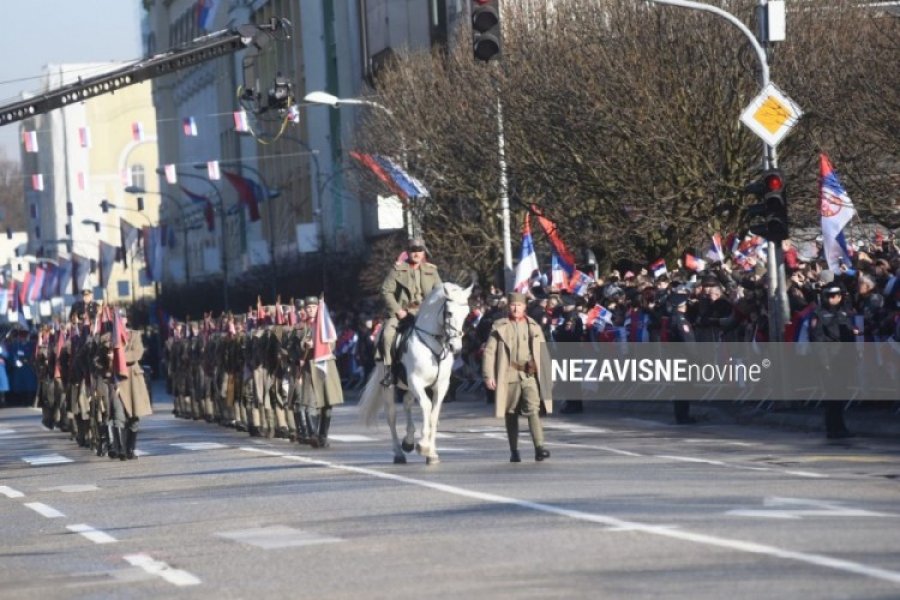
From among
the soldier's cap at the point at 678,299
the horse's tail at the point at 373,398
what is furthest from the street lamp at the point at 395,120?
the horse's tail at the point at 373,398

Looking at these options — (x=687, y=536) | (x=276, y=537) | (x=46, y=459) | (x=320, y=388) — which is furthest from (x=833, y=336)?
(x=687, y=536)

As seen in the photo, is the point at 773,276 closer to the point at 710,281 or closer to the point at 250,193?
the point at 710,281

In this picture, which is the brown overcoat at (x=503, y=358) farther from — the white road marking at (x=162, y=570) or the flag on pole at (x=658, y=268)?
the flag on pole at (x=658, y=268)

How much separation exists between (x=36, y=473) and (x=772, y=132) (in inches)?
399

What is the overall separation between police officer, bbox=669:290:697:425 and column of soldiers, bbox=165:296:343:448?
15.4 feet

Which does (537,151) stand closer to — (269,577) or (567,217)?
(567,217)

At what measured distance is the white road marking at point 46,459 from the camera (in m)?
28.5

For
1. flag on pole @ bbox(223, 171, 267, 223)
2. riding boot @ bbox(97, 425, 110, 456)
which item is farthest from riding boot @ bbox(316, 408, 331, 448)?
flag on pole @ bbox(223, 171, 267, 223)

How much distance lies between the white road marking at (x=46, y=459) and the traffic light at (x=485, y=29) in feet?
31.2

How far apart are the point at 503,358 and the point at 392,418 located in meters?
1.92

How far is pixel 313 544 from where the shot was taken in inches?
540

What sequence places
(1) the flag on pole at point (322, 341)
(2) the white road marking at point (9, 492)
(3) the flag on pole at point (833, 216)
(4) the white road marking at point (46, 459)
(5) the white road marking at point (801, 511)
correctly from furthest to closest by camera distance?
(4) the white road marking at point (46, 459)
(3) the flag on pole at point (833, 216)
(1) the flag on pole at point (322, 341)
(2) the white road marking at point (9, 492)
(5) the white road marking at point (801, 511)

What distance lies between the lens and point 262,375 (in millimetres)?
31047

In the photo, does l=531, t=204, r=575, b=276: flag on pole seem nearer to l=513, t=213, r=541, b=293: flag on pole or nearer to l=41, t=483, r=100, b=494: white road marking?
l=513, t=213, r=541, b=293: flag on pole
